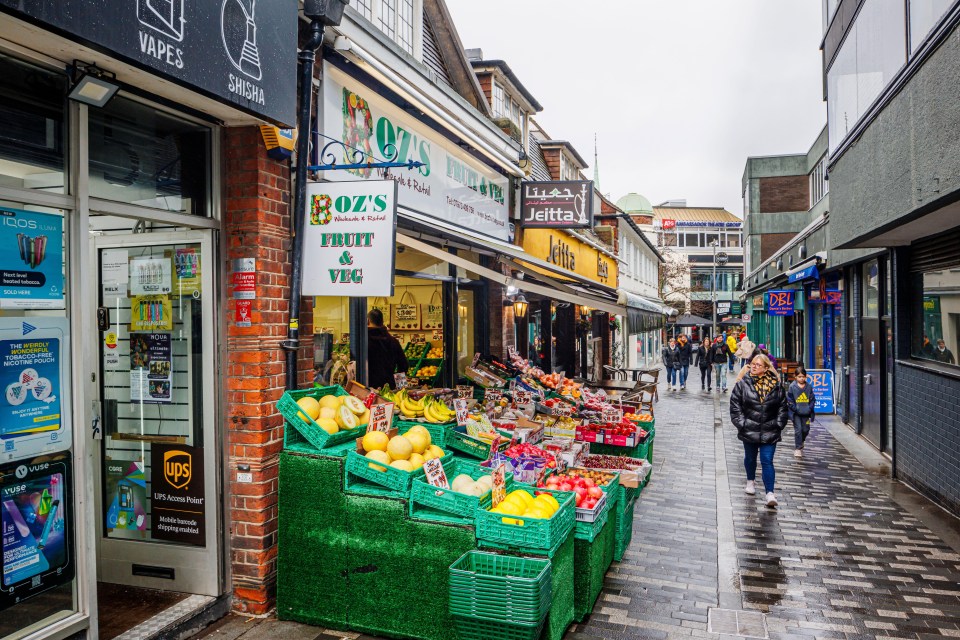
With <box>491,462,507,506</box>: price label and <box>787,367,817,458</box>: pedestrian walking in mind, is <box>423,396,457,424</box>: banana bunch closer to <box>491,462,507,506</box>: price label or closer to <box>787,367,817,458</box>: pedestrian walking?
<box>491,462,507,506</box>: price label

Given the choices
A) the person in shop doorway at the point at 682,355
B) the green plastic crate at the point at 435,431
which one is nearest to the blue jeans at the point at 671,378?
the person in shop doorway at the point at 682,355

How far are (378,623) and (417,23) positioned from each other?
7305mm

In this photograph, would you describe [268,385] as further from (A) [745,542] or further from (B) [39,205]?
(A) [745,542]

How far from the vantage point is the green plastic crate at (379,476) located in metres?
4.56

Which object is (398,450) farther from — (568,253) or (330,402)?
(568,253)

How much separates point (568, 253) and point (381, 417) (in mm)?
11138

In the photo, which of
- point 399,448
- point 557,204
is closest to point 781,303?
point 557,204

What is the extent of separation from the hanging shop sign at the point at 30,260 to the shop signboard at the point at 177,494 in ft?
5.50

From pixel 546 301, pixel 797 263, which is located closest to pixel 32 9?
pixel 546 301

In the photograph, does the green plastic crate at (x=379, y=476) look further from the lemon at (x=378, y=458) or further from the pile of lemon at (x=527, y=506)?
the pile of lemon at (x=527, y=506)

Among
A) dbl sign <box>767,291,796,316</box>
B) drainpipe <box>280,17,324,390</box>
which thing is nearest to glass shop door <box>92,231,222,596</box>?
drainpipe <box>280,17,324,390</box>

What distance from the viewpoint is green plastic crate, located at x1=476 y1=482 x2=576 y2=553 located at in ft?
13.8

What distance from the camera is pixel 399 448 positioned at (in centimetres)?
493

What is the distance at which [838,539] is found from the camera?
6992 mm
